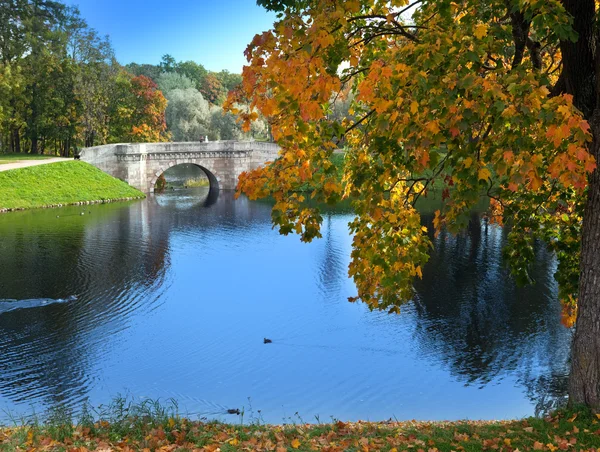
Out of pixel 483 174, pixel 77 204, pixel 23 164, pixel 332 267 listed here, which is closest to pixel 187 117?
pixel 23 164

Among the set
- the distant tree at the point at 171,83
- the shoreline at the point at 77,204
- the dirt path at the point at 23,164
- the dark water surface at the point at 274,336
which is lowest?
the dark water surface at the point at 274,336

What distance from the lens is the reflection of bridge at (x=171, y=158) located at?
42188mm

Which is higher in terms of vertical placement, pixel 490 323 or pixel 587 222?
pixel 587 222

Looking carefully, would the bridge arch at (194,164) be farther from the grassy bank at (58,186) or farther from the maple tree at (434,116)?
the maple tree at (434,116)

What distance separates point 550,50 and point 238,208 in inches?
1141

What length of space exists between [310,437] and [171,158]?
3855 centimetres

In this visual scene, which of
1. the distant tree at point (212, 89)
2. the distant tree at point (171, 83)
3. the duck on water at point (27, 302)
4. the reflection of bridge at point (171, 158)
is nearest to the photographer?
the duck on water at point (27, 302)

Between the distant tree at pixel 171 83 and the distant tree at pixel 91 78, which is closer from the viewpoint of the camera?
the distant tree at pixel 91 78

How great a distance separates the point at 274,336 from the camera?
14461 mm

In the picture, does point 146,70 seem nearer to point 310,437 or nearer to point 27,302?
point 27,302

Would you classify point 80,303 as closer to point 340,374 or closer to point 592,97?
point 340,374

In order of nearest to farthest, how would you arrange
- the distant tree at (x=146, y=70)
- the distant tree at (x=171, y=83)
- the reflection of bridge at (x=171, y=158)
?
1. the reflection of bridge at (x=171, y=158)
2. the distant tree at (x=171, y=83)
3. the distant tree at (x=146, y=70)

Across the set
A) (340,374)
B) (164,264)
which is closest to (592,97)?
(340,374)

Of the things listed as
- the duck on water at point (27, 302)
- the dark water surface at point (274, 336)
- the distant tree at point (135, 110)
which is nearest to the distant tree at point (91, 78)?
the distant tree at point (135, 110)
